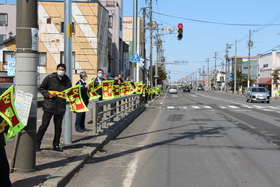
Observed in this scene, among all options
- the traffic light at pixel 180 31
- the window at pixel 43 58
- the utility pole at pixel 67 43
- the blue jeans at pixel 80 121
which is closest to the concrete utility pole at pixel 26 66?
the utility pole at pixel 67 43

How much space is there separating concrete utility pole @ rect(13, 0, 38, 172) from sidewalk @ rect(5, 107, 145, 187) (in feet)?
1.03

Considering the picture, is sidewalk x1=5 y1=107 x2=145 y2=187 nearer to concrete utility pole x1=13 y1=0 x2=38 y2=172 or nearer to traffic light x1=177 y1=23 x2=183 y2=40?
concrete utility pole x1=13 y1=0 x2=38 y2=172

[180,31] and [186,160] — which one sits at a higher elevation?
[180,31]

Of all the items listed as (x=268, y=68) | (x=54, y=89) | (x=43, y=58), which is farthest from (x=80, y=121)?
(x=268, y=68)

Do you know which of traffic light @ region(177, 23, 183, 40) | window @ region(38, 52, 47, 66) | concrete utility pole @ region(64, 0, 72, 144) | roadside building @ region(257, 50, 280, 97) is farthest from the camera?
roadside building @ region(257, 50, 280, 97)

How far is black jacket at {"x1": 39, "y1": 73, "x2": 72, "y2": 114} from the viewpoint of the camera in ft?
24.1

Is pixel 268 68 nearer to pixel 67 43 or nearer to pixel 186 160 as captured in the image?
pixel 186 160

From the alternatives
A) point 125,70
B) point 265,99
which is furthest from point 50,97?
point 125,70

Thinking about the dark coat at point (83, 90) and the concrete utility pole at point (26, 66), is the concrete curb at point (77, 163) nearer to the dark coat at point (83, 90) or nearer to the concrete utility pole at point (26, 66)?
the concrete utility pole at point (26, 66)

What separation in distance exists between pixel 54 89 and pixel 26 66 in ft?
6.25

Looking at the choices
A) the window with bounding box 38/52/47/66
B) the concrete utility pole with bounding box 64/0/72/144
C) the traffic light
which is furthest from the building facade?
the concrete utility pole with bounding box 64/0/72/144

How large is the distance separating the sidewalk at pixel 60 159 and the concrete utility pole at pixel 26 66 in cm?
32

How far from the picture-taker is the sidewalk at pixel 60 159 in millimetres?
5363

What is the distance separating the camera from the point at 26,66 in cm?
555
